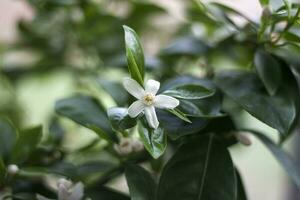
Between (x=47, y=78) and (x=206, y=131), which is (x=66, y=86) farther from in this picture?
(x=206, y=131)

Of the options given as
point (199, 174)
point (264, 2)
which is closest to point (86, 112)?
point (199, 174)

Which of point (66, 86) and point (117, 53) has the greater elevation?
point (117, 53)

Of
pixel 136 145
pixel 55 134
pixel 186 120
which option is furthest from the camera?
pixel 55 134

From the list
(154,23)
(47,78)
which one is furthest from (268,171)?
(47,78)

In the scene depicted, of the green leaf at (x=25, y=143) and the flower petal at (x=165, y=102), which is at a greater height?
the flower petal at (x=165, y=102)

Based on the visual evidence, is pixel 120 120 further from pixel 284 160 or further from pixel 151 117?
pixel 284 160

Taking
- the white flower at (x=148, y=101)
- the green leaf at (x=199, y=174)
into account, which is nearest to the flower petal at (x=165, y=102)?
the white flower at (x=148, y=101)

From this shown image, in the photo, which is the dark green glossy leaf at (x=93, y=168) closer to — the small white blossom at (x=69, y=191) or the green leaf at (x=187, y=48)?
the small white blossom at (x=69, y=191)
